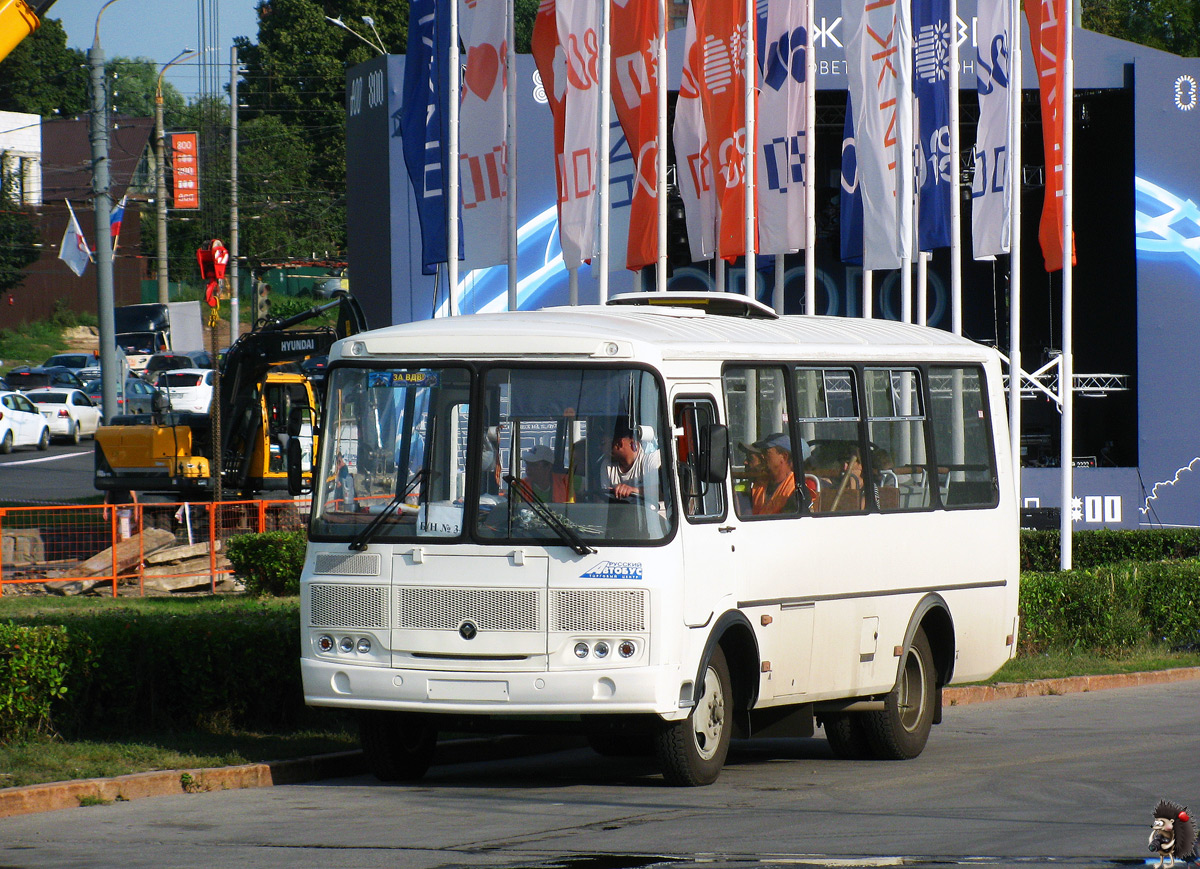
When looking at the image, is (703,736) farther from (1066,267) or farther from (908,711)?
(1066,267)

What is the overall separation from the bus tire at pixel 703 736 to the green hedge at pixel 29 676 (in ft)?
13.3

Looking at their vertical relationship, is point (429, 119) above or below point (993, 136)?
below

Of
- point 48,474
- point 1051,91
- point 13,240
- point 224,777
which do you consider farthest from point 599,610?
point 13,240

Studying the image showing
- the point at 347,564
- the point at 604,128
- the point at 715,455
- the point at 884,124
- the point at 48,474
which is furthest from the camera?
the point at 48,474

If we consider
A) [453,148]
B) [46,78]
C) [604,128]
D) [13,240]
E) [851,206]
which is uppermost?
[46,78]

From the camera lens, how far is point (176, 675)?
38.1 ft

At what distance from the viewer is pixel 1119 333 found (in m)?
31.8

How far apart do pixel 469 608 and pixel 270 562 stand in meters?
11.2

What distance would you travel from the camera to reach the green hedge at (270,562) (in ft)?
66.8

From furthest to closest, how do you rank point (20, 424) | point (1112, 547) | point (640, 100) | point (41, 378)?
point (41, 378) < point (20, 424) < point (1112, 547) < point (640, 100)

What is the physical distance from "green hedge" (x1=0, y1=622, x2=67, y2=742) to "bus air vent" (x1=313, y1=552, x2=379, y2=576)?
80.6 inches

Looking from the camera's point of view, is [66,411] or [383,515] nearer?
[383,515]

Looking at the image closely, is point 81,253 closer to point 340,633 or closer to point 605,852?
point 340,633

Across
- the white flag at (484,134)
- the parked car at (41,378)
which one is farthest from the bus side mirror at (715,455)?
the parked car at (41,378)
